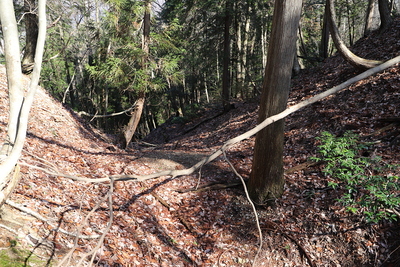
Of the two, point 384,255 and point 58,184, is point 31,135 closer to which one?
point 58,184

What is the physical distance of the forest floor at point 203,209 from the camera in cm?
371

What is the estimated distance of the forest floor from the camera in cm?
371

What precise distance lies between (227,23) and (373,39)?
7.16m

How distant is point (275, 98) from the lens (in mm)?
4531

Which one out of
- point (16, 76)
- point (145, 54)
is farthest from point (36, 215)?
point (145, 54)

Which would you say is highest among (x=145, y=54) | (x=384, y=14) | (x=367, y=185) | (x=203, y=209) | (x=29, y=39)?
(x=384, y=14)

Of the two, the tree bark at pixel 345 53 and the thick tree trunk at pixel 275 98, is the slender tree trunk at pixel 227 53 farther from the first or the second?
the thick tree trunk at pixel 275 98

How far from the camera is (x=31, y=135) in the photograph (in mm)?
6730

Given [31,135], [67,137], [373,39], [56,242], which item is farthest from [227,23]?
[56,242]

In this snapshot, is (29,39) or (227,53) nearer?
(29,39)

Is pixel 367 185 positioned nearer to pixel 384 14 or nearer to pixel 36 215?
pixel 36 215

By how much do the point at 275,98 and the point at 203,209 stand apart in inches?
113

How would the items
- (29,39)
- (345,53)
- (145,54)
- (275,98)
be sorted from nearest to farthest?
(275,98)
(345,53)
(145,54)
(29,39)

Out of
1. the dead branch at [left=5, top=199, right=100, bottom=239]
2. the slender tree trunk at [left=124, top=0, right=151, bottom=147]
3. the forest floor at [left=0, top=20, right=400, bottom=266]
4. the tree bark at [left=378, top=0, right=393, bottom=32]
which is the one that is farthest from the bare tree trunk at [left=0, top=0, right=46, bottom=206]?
the tree bark at [left=378, top=0, right=393, bottom=32]
